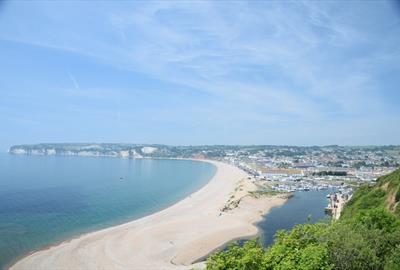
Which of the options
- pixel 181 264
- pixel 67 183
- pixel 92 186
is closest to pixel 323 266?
pixel 181 264

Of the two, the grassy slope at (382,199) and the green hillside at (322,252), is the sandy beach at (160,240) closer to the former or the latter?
the grassy slope at (382,199)

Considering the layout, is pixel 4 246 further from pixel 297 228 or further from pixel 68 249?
pixel 297 228

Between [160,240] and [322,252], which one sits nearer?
[322,252]

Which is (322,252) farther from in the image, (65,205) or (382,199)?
(65,205)

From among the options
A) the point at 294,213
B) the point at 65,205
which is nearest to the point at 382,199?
the point at 294,213

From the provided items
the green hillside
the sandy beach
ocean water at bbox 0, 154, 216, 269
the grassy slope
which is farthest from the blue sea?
the grassy slope

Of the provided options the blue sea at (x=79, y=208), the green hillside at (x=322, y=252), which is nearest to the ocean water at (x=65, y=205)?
the blue sea at (x=79, y=208)

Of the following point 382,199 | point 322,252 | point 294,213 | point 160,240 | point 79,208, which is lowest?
point 160,240

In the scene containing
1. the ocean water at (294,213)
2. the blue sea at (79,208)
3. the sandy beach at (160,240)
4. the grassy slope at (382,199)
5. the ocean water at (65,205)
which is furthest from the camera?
the ocean water at (294,213)
